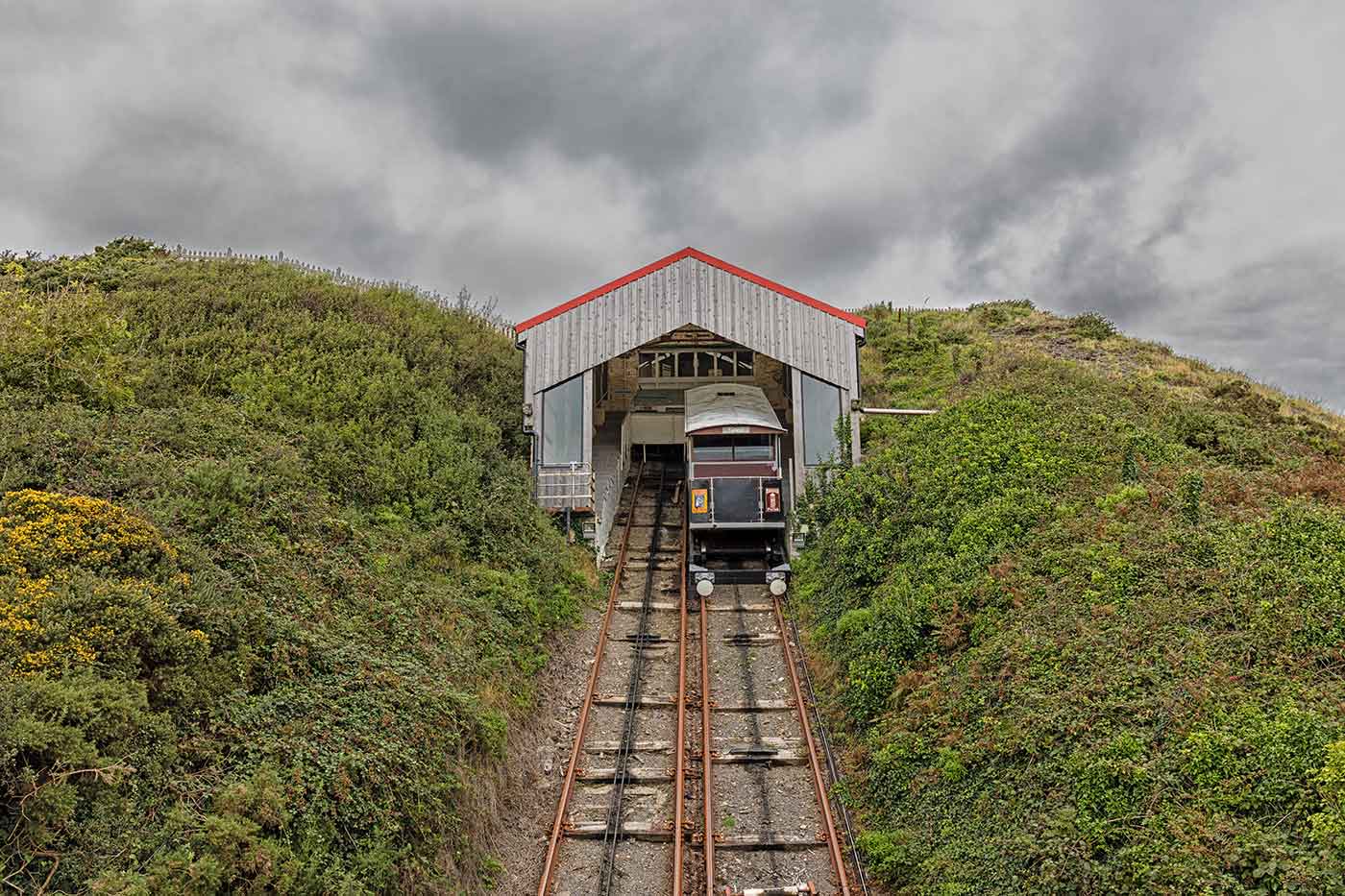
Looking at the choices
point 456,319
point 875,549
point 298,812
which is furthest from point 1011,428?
point 456,319

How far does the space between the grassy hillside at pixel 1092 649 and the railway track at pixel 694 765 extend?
0.93 metres

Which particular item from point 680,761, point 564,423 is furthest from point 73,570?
point 564,423

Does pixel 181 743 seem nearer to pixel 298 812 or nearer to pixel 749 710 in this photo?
pixel 298 812

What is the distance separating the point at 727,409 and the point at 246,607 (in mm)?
15132

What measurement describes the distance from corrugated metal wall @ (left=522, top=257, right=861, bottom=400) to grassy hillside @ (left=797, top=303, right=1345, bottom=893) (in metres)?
4.15

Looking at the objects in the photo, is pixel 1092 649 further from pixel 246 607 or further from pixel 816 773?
pixel 246 607

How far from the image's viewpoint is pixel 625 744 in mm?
14688

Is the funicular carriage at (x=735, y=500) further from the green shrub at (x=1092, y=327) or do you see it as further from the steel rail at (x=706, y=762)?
the green shrub at (x=1092, y=327)

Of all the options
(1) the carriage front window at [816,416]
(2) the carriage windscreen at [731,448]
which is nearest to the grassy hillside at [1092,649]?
(2) the carriage windscreen at [731,448]

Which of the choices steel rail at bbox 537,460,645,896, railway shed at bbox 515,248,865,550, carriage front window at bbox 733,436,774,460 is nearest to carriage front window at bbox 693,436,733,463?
carriage front window at bbox 733,436,774,460

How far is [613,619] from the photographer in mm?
20203

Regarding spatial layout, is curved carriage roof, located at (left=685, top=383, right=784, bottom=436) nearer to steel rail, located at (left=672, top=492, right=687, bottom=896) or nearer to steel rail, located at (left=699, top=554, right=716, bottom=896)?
steel rail, located at (left=672, top=492, right=687, bottom=896)

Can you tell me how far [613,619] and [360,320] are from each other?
13.0m

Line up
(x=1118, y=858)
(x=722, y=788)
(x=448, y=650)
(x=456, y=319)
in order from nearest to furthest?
1. (x=1118, y=858)
2. (x=722, y=788)
3. (x=448, y=650)
4. (x=456, y=319)
